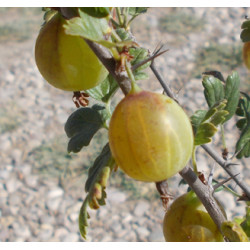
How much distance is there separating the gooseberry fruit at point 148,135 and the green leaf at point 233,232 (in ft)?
0.48

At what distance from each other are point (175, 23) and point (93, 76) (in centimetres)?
459

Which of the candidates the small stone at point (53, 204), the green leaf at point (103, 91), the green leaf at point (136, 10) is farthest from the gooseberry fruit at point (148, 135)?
the small stone at point (53, 204)

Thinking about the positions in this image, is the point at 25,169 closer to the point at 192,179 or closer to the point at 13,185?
the point at 13,185

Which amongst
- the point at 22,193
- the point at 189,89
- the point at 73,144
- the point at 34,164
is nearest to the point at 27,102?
the point at 34,164

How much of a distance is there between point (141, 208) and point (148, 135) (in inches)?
109

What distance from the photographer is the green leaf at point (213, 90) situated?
0.75 m

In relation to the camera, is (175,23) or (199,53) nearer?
(199,53)

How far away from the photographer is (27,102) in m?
4.07

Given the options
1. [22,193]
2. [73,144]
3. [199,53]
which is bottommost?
[22,193]

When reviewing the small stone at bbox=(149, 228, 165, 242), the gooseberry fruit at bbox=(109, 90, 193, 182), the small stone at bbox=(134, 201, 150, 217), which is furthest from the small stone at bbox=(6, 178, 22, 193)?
the gooseberry fruit at bbox=(109, 90, 193, 182)

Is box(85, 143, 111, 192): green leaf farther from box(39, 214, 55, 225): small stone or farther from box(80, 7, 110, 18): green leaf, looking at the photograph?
box(39, 214, 55, 225): small stone

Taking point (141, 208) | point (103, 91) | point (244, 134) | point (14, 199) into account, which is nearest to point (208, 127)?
point (103, 91)

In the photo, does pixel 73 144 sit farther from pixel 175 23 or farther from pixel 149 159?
Answer: pixel 175 23

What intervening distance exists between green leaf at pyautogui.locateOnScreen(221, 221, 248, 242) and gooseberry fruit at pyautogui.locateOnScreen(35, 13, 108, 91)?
28 cm
